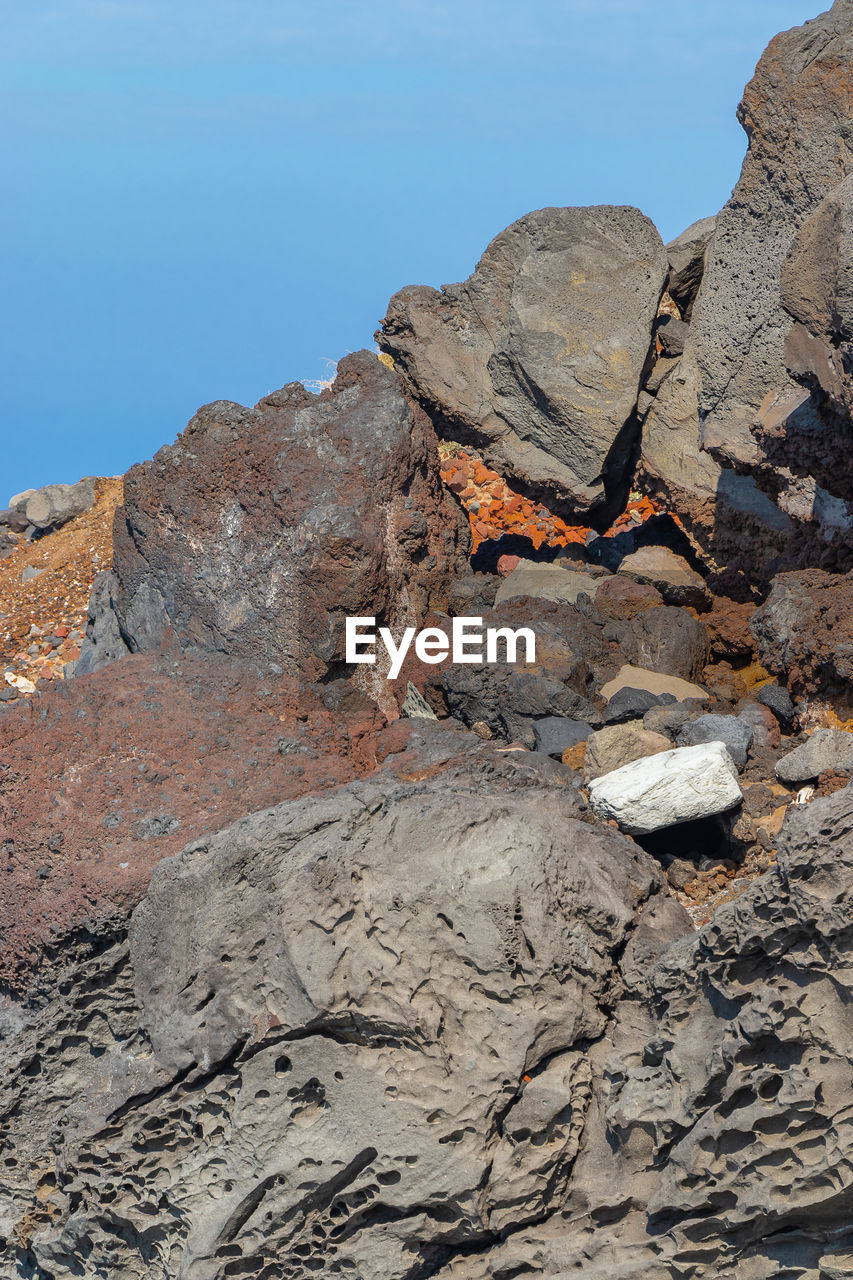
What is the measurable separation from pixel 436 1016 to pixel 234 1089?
757mm

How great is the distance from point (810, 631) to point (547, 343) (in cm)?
233

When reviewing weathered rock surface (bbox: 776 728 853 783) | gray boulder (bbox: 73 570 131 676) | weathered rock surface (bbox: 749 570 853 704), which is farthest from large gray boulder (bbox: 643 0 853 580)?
gray boulder (bbox: 73 570 131 676)

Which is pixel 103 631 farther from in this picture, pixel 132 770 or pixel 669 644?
pixel 669 644

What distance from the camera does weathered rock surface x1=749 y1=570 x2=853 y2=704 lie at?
5.25m

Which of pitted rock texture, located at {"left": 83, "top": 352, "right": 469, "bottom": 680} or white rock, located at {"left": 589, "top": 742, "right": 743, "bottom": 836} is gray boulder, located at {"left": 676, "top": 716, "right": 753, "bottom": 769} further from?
pitted rock texture, located at {"left": 83, "top": 352, "right": 469, "bottom": 680}

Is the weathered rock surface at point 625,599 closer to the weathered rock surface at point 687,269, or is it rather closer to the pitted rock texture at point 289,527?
the pitted rock texture at point 289,527

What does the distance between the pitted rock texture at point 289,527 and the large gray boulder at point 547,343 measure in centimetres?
63

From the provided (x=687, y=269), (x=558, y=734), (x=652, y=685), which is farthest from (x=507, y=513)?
(x=558, y=734)

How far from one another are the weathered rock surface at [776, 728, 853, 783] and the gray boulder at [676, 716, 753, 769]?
0.73 feet

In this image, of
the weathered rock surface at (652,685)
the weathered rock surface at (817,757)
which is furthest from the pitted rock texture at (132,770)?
the weathered rock surface at (817,757)

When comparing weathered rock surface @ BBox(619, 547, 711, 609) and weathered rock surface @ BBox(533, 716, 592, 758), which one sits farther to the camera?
weathered rock surface @ BBox(619, 547, 711, 609)

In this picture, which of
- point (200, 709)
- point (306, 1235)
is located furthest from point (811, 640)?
point (306, 1235)

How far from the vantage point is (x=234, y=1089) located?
413 centimetres

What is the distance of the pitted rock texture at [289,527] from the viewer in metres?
5.77
